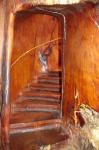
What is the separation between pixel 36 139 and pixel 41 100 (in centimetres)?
27

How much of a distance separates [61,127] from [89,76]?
34 centimetres

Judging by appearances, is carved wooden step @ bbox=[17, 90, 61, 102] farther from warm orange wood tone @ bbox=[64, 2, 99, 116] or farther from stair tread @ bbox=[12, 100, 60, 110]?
warm orange wood tone @ bbox=[64, 2, 99, 116]

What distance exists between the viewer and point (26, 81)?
1.61 m

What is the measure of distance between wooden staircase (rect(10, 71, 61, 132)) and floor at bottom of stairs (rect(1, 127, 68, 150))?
80 millimetres

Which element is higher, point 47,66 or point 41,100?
point 47,66

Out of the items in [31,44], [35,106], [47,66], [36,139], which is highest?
[31,44]

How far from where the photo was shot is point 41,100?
63.7 inches

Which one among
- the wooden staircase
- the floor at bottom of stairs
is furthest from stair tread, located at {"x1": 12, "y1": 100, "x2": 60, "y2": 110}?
the floor at bottom of stairs

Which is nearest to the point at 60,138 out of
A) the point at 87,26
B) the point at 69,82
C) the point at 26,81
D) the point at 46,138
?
the point at 46,138

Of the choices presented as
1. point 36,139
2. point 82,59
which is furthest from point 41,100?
point 82,59

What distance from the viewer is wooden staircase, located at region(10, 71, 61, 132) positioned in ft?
5.09

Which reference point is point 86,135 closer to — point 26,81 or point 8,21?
point 26,81

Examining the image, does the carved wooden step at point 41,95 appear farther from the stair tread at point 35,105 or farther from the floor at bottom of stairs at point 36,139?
the floor at bottom of stairs at point 36,139

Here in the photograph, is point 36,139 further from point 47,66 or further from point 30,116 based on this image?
point 47,66
